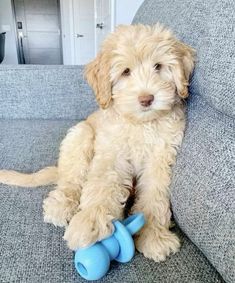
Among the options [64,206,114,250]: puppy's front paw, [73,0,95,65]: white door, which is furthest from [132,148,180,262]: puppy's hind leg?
[73,0,95,65]: white door

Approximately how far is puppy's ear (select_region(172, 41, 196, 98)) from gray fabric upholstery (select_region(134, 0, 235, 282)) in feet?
0.10

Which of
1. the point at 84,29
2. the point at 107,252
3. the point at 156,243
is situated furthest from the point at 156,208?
the point at 84,29

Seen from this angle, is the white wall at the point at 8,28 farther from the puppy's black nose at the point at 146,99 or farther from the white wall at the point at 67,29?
the puppy's black nose at the point at 146,99

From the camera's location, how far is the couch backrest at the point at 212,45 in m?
0.80

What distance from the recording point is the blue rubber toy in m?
0.74

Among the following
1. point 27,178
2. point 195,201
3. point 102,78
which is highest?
point 102,78

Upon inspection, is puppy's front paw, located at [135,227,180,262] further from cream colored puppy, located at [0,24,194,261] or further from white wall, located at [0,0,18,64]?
white wall, located at [0,0,18,64]

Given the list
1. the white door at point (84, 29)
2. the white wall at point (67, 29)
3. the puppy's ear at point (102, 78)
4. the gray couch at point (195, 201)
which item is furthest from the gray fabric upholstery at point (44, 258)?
the white wall at point (67, 29)

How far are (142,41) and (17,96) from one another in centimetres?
103

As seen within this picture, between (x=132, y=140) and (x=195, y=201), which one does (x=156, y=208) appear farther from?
(x=132, y=140)

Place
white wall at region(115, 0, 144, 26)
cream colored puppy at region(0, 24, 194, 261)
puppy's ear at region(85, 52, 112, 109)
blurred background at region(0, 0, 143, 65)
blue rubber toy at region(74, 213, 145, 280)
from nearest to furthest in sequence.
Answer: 1. blue rubber toy at region(74, 213, 145, 280)
2. cream colored puppy at region(0, 24, 194, 261)
3. puppy's ear at region(85, 52, 112, 109)
4. white wall at region(115, 0, 144, 26)
5. blurred background at region(0, 0, 143, 65)

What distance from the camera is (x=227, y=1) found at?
851 millimetres

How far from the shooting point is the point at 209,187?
0.83m

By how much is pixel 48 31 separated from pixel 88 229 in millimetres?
6928
